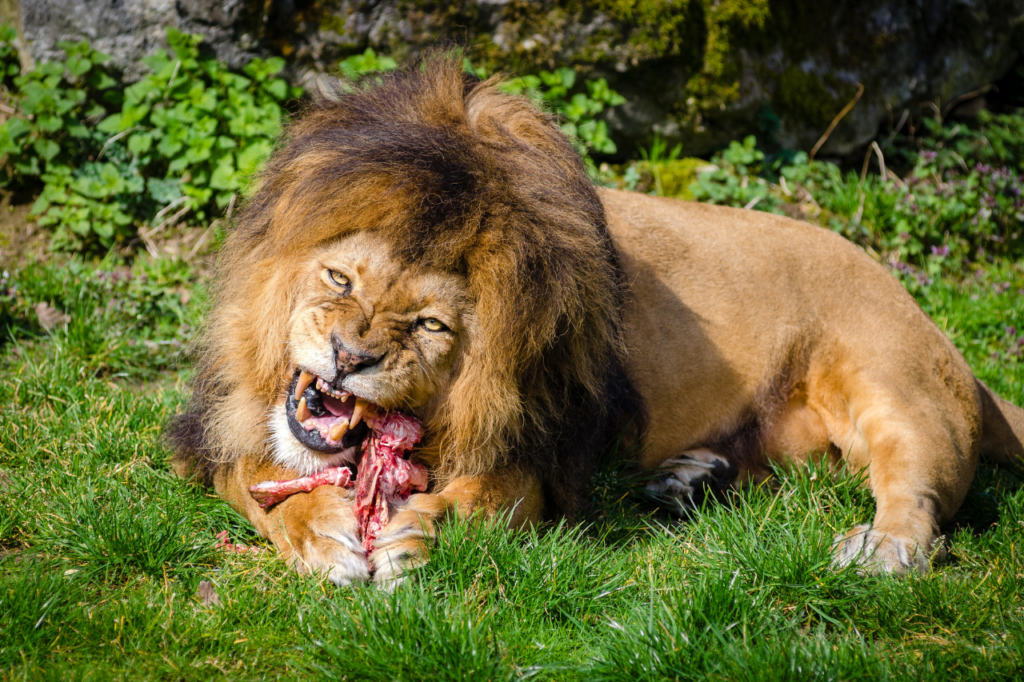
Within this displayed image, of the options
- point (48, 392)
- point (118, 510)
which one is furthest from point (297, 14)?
point (118, 510)

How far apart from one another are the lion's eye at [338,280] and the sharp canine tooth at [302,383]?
288mm

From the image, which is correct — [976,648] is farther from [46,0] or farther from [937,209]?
[46,0]

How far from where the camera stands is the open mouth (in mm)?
2797

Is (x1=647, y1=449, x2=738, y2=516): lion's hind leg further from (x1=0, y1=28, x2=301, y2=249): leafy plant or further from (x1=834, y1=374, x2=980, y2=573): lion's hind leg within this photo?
(x1=0, y1=28, x2=301, y2=249): leafy plant

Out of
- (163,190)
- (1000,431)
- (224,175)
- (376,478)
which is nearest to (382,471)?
(376,478)

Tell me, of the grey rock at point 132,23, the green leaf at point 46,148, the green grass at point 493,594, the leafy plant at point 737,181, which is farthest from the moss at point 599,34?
the green grass at point 493,594

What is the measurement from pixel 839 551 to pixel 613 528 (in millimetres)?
796

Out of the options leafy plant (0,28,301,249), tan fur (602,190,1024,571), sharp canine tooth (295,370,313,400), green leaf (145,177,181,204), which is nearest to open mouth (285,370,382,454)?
sharp canine tooth (295,370,313,400)

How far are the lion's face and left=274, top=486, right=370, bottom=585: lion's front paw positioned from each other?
1.04 ft

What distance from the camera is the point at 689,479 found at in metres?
3.72

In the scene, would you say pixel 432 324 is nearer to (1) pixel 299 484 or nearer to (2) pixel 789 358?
(1) pixel 299 484

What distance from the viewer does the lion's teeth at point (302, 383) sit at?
275cm

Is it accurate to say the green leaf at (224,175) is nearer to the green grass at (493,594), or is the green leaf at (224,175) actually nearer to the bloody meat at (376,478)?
the green grass at (493,594)

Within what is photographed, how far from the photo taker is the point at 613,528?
3.39m
